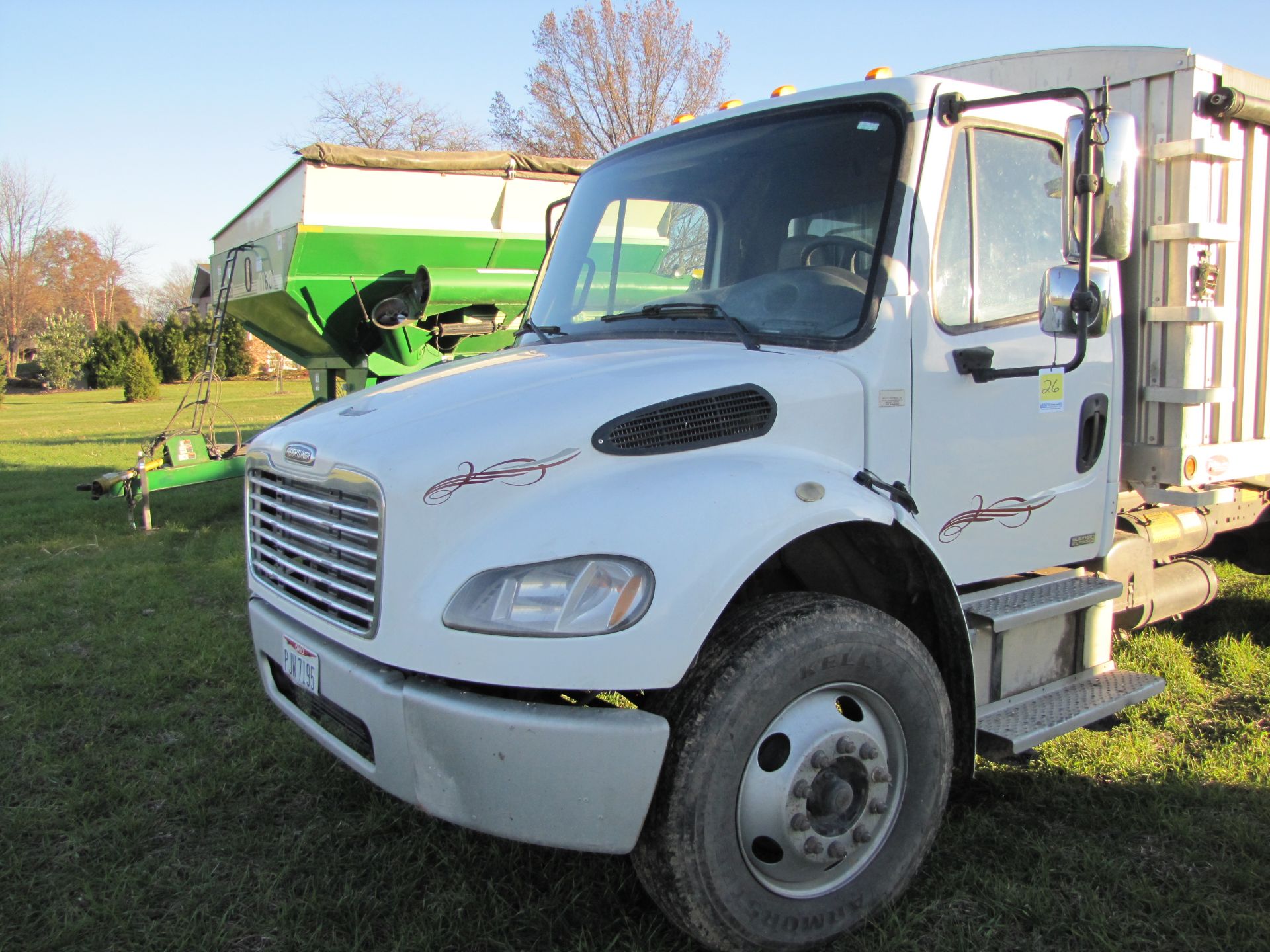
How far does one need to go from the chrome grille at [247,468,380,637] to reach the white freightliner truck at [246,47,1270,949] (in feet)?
0.06

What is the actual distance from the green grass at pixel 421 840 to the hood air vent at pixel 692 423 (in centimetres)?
142

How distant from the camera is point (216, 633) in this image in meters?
5.72

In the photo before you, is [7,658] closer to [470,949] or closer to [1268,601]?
[470,949]

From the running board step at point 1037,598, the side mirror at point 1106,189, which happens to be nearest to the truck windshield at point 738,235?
the side mirror at point 1106,189

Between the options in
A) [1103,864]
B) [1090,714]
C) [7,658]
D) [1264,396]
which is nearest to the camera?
[1103,864]

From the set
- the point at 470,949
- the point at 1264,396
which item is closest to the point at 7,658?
the point at 470,949

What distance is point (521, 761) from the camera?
91.0 inches

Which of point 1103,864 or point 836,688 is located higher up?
point 836,688

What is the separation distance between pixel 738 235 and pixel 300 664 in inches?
80.1

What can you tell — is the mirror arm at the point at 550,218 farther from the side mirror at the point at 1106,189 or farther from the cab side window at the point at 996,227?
the side mirror at the point at 1106,189

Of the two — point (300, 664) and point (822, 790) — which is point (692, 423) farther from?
point (300, 664)

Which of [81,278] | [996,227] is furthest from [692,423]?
[81,278]

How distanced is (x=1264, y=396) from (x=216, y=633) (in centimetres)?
571

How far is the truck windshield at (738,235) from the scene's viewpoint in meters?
3.11
